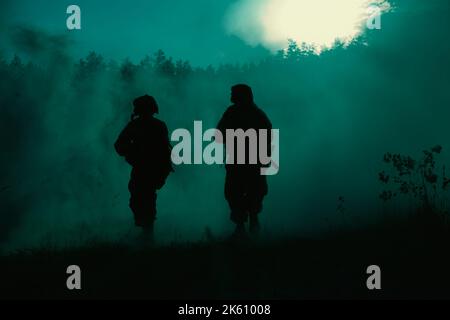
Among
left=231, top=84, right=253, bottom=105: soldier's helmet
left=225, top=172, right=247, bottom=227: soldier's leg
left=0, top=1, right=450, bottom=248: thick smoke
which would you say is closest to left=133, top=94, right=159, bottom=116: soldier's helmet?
left=231, top=84, right=253, bottom=105: soldier's helmet

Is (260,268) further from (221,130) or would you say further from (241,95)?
(241,95)

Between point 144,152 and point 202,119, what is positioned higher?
point 202,119

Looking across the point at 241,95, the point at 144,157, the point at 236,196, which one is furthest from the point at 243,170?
the point at 144,157

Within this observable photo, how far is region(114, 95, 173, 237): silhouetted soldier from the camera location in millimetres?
8547

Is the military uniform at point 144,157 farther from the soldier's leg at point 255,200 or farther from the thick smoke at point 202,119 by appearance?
the thick smoke at point 202,119

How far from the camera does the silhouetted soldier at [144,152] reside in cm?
855

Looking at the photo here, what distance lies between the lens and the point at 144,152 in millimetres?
8648

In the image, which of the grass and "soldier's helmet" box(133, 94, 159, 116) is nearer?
the grass

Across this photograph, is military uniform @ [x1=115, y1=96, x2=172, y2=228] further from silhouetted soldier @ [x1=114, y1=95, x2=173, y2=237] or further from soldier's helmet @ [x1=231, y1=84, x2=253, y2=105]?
soldier's helmet @ [x1=231, y1=84, x2=253, y2=105]

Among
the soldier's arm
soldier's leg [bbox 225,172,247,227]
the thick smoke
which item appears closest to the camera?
soldier's leg [bbox 225,172,247,227]

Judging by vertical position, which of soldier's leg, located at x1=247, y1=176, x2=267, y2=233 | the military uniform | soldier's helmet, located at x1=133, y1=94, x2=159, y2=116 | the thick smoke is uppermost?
the thick smoke

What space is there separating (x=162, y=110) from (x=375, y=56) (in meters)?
35.2

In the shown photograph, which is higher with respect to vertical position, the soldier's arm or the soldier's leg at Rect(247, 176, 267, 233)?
the soldier's arm
